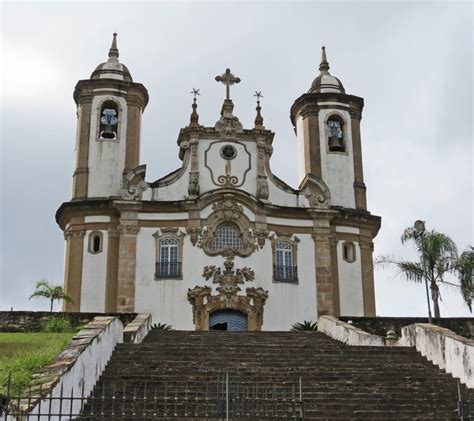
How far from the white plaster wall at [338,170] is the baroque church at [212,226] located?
4 cm

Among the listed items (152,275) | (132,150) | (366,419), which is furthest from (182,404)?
(132,150)

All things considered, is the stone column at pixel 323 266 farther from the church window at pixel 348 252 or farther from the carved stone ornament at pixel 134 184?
the carved stone ornament at pixel 134 184

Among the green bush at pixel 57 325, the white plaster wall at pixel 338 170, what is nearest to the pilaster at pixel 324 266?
the white plaster wall at pixel 338 170

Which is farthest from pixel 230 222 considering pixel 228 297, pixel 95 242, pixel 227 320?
pixel 95 242

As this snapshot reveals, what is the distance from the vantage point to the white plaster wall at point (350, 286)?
28.9 metres

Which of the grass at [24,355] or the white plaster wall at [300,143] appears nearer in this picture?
the grass at [24,355]

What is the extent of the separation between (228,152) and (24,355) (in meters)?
17.2

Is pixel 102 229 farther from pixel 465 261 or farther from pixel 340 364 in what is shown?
pixel 340 364

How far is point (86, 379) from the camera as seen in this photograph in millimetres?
13180

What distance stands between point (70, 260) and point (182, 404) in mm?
17132

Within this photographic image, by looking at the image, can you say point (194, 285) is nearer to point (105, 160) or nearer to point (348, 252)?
point (348, 252)

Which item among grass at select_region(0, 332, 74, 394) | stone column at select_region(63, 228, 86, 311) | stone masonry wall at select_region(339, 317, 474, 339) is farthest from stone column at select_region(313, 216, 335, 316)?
grass at select_region(0, 332, 74, 394)

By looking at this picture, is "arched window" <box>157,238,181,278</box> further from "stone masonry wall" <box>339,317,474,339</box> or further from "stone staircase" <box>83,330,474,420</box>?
"stone staircase" <box>83,330,474,420</box>

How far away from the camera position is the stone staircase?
12.0 m
